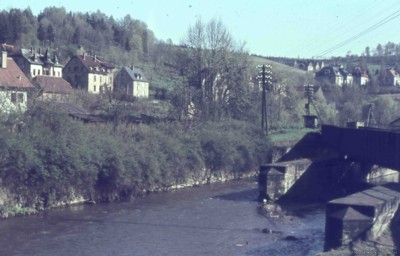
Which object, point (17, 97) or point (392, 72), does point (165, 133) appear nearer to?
point (17, 97)

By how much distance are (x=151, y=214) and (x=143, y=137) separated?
36.1ft

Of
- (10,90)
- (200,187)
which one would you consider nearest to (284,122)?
(200,187)

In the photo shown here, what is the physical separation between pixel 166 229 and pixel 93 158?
866 centimetres

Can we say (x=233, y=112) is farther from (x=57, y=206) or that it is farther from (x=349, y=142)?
(x=57, y=206)

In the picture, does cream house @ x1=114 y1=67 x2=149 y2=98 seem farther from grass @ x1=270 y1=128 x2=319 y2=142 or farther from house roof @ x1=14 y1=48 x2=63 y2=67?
grass @ x1=270 y1=128 x2=319 y2=142

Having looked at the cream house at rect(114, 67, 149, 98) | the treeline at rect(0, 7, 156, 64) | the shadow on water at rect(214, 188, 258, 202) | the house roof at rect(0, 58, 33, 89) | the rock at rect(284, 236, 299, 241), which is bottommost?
the rock at rect(284, 236, 299, 241)

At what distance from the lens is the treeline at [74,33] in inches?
4291

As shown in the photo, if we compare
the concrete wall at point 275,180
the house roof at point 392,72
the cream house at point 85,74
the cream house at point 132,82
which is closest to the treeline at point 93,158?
the concrete wall at point 275,180

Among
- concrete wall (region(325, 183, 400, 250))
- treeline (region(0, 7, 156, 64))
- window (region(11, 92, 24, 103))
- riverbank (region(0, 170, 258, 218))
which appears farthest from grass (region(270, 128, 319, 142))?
treeline (region(0, 7, 156, 64))

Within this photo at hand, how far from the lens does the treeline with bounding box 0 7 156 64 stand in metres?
109

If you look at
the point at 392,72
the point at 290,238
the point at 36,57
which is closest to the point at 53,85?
the point at 36,57

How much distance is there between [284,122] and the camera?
269ft

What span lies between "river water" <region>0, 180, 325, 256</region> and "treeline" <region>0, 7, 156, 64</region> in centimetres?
7381

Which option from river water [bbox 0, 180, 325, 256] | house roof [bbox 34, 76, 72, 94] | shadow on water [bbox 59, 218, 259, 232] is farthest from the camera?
house roof [bbox 34, 76, 72, 94]
